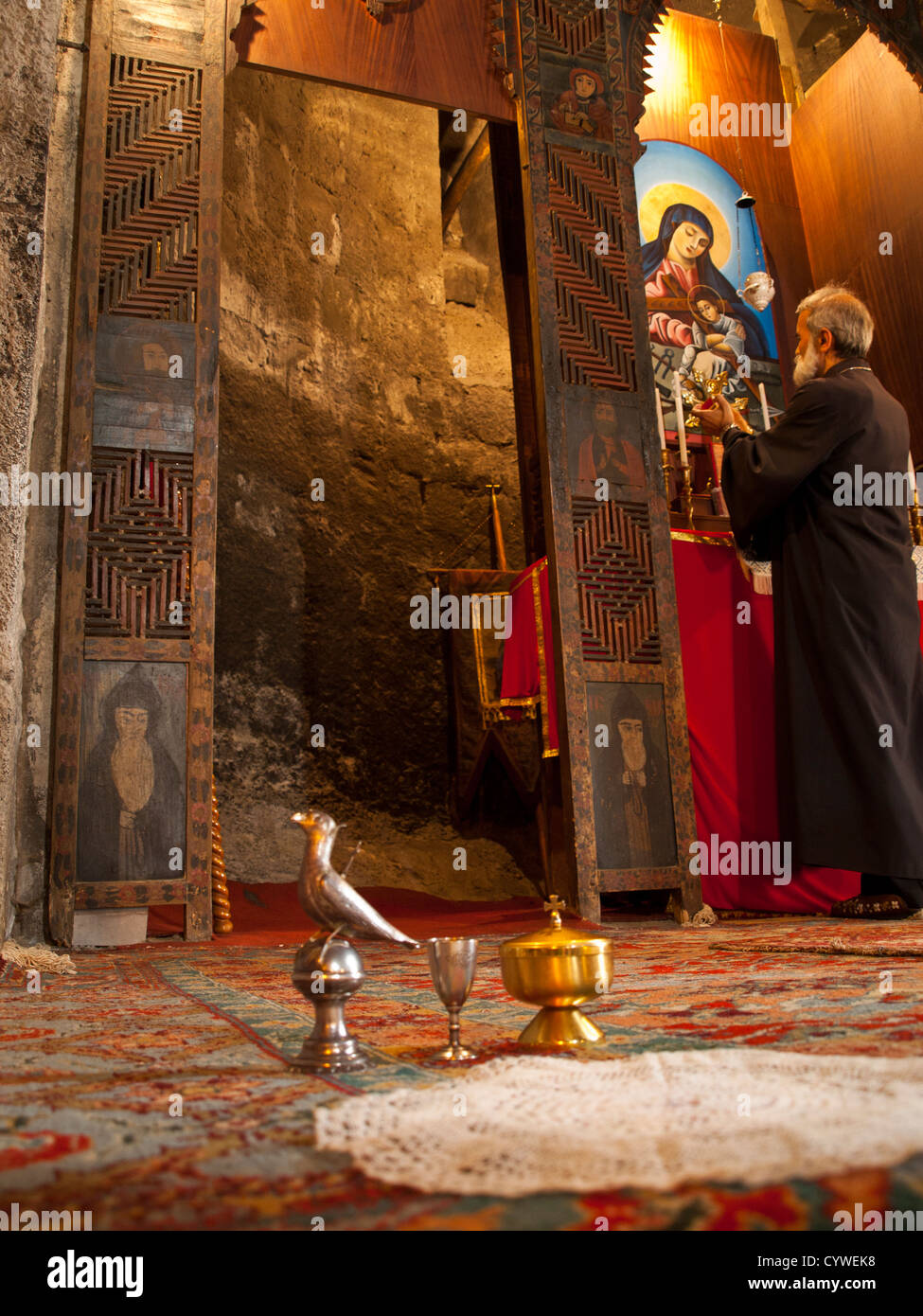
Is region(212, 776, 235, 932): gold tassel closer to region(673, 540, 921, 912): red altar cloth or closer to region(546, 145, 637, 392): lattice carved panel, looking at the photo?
region(673, 540, 921, 912): red altar cloth

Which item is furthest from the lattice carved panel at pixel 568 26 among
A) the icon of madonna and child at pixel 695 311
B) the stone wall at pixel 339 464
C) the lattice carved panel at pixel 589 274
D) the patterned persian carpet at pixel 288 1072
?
the patterned persian carpet at pixel 288 1072

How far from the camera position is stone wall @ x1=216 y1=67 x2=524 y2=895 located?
6.66 m

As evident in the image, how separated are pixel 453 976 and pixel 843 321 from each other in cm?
394

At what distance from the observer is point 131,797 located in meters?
3.72

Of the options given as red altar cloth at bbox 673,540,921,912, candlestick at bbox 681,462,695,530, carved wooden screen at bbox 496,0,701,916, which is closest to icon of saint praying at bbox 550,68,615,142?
carved wooden screen at bbox 496,0,701,916

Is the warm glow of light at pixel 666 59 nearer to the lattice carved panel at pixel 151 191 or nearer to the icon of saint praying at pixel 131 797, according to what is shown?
the lattice carved panel at pixel 151 191

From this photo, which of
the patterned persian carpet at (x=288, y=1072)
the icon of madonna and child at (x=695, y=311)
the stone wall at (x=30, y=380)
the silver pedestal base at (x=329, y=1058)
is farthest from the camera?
the icon of madonna and child at (x=695, y=311)

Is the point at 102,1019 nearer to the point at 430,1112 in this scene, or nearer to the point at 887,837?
the point at 430,1112

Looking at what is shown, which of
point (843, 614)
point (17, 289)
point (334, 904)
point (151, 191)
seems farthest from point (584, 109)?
point (334, 904)

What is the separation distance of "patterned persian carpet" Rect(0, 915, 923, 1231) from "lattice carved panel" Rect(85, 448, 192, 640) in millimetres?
1386

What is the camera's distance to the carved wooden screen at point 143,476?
12.1 feet

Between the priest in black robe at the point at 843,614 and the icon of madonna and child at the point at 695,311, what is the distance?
139 inches

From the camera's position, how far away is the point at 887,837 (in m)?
3.81
